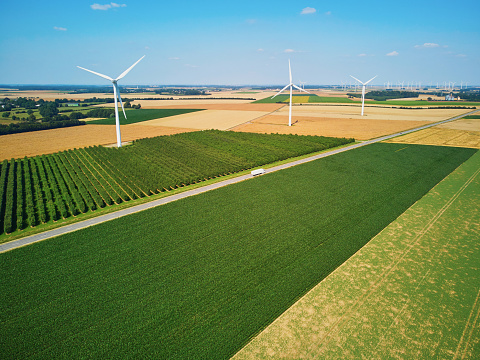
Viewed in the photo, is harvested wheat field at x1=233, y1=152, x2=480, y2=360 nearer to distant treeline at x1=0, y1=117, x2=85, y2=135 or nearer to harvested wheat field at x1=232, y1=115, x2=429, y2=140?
harvested wheat field at x1=232, y1=115, x2=429, y2=140

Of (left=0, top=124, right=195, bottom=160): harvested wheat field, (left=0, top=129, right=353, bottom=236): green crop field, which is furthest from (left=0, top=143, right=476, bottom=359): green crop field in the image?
(left=0, top=124, right=195, bottom=160): harvested wheat field

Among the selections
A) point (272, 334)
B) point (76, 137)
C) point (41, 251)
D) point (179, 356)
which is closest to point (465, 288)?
point (272, 334)

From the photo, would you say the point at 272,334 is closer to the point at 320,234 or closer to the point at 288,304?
the point at 288,304

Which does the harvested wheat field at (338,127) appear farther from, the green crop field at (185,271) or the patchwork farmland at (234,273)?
the green crop field at (185,271)

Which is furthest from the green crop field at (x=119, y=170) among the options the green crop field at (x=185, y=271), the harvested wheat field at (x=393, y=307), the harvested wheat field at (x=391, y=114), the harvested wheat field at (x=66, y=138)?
the harvested wheat field at (x=391, y=114)

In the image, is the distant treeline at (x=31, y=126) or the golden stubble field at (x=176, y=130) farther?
the distant treeline at (x=31, y=126)

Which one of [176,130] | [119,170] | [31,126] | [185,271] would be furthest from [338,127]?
[31,126]

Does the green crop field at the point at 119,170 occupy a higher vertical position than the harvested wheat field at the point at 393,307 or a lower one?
higher
